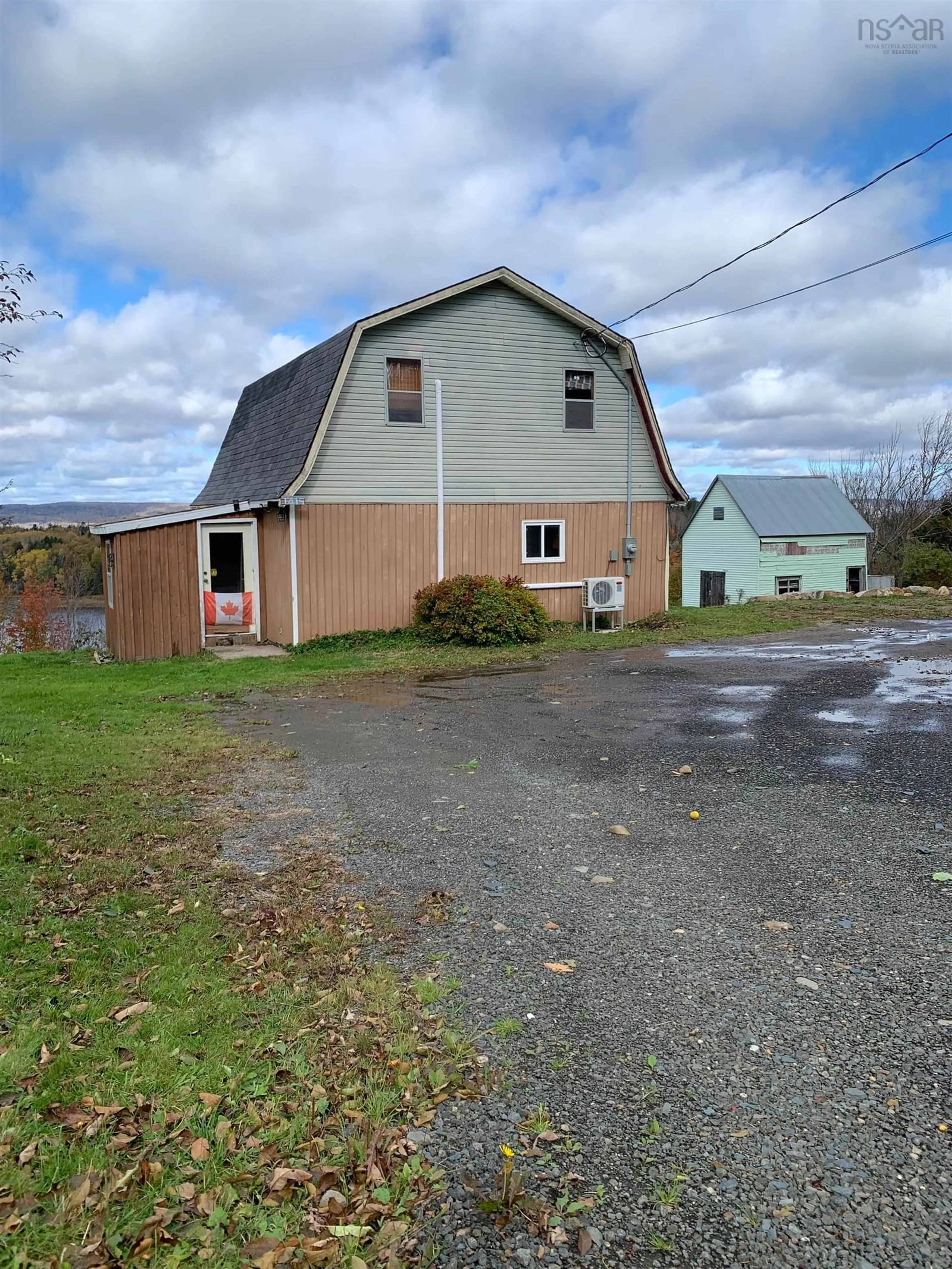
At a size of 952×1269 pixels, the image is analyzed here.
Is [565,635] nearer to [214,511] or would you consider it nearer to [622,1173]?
[214,511]

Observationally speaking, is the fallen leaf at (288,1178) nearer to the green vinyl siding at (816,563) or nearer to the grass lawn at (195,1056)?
the grass lawn at (195,1056)

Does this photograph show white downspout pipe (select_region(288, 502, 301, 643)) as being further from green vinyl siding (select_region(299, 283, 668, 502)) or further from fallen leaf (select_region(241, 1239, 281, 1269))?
fallen leaf (select_region(241, 1239, 281, 1269))

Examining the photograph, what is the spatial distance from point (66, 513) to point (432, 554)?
56.3 ft

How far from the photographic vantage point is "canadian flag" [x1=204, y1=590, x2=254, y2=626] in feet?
55.4

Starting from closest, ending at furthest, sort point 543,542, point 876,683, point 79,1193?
point 79,1193 → point 876,683 → point 543,542

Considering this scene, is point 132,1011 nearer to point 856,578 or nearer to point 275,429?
point 275,429

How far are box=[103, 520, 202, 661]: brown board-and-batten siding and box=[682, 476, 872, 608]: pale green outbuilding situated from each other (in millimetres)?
27767

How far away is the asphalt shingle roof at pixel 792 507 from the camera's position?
37719mm

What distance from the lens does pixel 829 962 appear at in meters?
3.79

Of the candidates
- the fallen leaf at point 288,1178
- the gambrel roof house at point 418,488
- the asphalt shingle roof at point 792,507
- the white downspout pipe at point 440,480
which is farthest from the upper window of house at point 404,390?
the asphalt shingle roof at point 792,507

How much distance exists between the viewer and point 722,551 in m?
38.9

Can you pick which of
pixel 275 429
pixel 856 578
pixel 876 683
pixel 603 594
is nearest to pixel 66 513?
pixel 275 429

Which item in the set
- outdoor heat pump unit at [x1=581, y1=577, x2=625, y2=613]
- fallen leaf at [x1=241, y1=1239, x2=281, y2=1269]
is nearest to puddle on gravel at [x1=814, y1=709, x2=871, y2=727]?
fallen leaf at [x1=241, y1=1239, x2=281, y2=1269]

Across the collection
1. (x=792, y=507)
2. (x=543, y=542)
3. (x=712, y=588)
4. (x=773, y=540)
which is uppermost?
(x=792, y=507)
